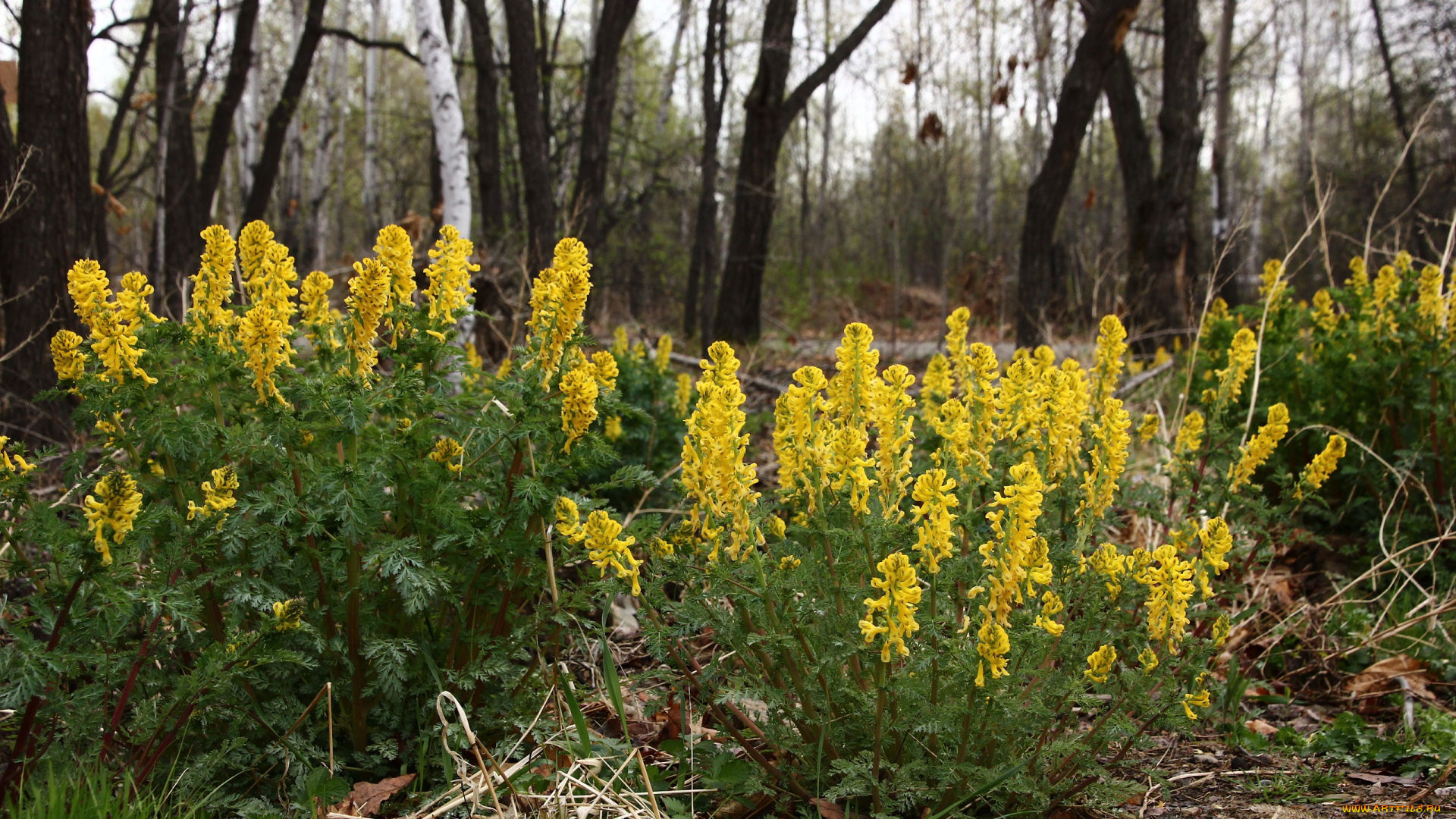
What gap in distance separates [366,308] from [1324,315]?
418 centimetres

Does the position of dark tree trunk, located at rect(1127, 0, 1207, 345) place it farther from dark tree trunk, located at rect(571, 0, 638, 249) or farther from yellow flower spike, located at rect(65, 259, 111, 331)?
yellow flower spike, located at rect(65, 259, 111, 331)

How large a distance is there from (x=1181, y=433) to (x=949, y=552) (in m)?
1.44

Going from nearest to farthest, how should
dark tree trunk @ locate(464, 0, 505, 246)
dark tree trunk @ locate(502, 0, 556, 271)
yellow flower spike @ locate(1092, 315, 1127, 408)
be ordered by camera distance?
yellow flower spike @ locate(1092, 315, 1127, 408)
dark tree trunk @ locate(502, 0, 556, 271)
dark tree trunk @ locate(464, 0, 505, 246)

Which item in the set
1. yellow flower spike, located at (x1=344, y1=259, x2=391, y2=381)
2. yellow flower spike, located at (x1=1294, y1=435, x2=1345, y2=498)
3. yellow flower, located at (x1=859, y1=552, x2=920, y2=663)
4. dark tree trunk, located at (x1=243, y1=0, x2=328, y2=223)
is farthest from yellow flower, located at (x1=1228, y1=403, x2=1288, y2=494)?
dark tree trunk, located at (x1=243, y1=0, x2=328, y2=223)

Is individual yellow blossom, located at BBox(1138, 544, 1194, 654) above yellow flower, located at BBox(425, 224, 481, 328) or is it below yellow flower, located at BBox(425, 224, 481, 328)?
below

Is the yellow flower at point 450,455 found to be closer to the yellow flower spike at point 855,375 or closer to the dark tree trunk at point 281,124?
the yellow flower spike at point 855,375

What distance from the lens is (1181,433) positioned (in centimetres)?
280

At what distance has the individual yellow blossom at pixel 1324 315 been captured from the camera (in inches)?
163

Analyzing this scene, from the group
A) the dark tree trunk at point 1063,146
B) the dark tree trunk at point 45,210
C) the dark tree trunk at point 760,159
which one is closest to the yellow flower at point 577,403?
the dark tree trunk at point 45,210

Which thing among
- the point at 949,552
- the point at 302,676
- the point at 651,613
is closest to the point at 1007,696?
the point at 949,552

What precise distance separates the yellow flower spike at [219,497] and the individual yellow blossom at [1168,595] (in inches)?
74.7

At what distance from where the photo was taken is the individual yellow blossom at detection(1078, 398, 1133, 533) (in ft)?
7.22

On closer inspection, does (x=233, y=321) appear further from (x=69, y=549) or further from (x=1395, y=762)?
(x=1395, y=762)

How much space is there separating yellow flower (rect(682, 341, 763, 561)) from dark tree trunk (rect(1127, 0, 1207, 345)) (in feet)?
22.6
